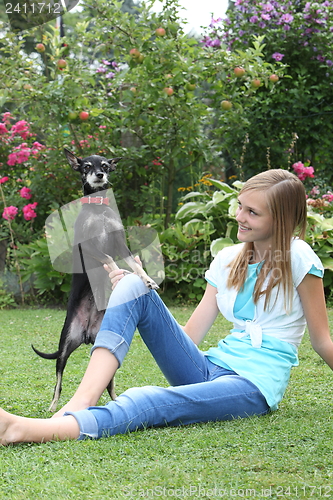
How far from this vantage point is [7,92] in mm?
5633

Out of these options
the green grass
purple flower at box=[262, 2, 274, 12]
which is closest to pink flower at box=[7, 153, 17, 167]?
purple flower at box=[262, 2, 274, 12]

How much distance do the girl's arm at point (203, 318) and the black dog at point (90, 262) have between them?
41 cm

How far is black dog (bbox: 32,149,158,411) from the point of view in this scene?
2637mm

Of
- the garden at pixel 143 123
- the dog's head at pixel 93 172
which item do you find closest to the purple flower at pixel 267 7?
the garden at pixel 143 123

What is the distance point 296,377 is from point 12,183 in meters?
5.19

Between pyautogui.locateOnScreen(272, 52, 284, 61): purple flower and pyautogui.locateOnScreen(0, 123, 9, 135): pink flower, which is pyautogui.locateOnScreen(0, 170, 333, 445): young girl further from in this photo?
pyautogui.locateOnScreen(272, 52, 284, 61): purple flower

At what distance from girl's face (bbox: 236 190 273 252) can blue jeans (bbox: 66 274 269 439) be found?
49cm

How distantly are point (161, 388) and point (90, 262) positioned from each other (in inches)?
29.9

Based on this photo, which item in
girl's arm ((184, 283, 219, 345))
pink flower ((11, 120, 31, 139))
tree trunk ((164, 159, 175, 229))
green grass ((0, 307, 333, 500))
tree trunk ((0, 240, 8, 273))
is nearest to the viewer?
green grass ((0, 307, 333, 500))

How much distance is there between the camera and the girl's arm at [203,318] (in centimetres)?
258

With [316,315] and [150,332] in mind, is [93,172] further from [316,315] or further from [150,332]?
[316,315]

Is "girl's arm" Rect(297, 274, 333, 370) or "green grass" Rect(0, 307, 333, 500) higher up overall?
"girl's arm" Rect(297, 274, 333, 370)

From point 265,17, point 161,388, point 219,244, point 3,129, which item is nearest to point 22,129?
point 3,129

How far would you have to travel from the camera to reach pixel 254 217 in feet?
7.90
